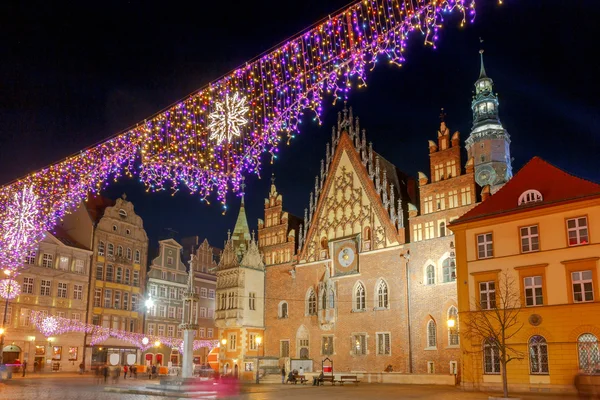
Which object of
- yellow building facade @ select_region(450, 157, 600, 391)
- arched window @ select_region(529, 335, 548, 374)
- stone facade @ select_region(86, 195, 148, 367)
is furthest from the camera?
stone facade @ select_region(86, 195, 148, 367)

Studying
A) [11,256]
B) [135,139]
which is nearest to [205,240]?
[11,256]

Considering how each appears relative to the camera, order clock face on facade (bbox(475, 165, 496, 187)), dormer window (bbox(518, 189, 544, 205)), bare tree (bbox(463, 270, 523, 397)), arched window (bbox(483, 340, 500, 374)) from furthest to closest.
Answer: clock face on facade (bbox(475, 165, 496, 187)), dormer window (bbox(518, 189, 544, 205)), arched window (bbox(483, 340, 500, 374)), bare tree (bbox(463, 270, 523, 397))

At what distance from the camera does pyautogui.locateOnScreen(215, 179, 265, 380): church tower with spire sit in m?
50.8

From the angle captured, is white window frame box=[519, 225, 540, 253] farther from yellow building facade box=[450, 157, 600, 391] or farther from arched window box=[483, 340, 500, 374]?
arched window box=[483, 340, 500, 374]

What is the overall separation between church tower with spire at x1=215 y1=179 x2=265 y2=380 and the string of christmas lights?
32.1 ft

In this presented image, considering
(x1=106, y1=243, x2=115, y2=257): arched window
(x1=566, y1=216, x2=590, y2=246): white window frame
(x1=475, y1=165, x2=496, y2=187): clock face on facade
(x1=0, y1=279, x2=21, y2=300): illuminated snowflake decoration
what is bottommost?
(x1=0, y1=279, x2=21, y2=300): illuminated snowflake decoration

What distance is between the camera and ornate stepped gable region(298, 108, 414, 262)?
1800 inches

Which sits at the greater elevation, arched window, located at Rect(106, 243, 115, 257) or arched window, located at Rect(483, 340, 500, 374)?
arched window, located at Rect(106, 243, 115, 257)

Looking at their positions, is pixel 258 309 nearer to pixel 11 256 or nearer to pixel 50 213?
pixel 11 256

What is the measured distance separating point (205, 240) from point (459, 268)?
4532cm

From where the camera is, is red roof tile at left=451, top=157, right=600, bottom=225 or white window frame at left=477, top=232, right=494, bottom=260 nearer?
red roof tile at left=451, top=157, right=600, bottom=225

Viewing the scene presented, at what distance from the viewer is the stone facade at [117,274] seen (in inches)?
2338

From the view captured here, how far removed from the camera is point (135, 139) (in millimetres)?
22172

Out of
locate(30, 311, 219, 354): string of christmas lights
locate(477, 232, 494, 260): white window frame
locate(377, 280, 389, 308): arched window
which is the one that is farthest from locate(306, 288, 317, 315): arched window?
locate(477, 232, 494, 260): white window frame
